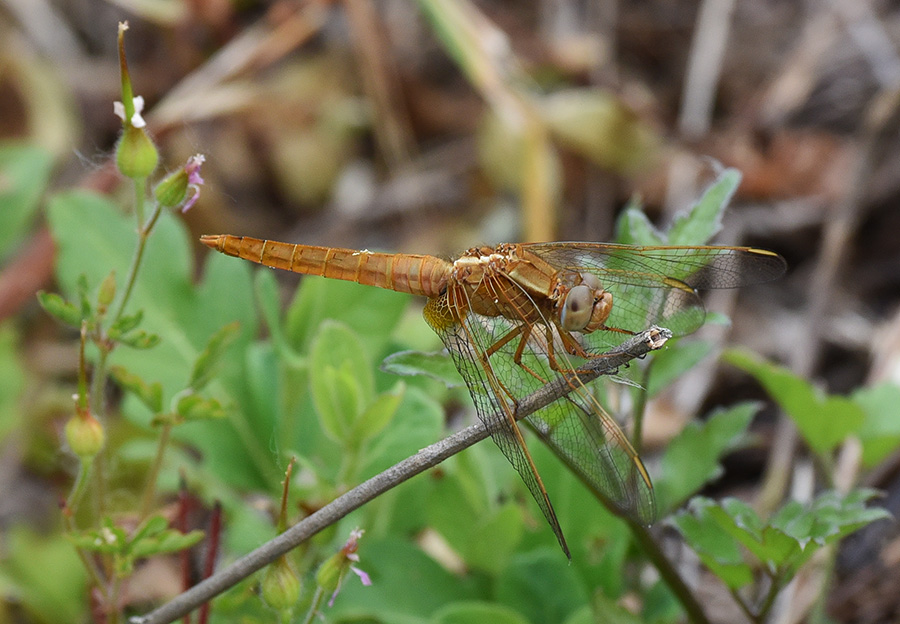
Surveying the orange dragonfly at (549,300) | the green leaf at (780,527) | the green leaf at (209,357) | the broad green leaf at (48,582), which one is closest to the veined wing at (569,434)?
the orange dragonfly at (549,300)

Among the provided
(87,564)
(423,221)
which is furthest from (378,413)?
(423,221)

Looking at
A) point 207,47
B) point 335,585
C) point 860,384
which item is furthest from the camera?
point 207,47

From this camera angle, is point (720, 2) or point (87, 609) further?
point (720, 2)

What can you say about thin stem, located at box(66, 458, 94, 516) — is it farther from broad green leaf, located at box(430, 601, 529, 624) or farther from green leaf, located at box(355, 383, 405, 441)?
broad green leaf, located at box(430, 601, 529, 624)

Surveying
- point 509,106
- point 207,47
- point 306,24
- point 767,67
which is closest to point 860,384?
point 509,106

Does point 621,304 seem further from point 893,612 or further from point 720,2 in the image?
point 720,2

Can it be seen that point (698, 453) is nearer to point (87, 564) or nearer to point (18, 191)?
point (87, 564)

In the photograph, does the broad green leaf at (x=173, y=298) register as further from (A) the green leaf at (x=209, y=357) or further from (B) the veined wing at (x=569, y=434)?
(B) the veined wing at (x=569, y=434)

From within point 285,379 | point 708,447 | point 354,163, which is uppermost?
point 354,163
